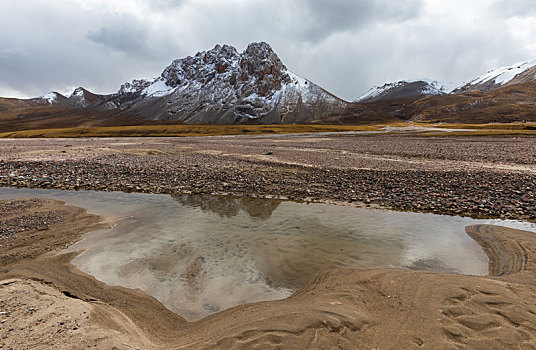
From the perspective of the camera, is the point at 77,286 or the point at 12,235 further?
the point at 12,235

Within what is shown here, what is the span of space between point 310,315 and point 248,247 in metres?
4.59

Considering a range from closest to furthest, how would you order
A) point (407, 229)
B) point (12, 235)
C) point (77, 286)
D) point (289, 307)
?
point (289, 307), point (77, 286), point (12, 235), point (407, 229)

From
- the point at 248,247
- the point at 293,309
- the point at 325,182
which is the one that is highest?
the point at 325,182

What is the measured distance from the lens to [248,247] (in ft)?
32.5

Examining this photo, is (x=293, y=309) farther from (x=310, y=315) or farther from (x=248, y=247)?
(x=248, y=247)

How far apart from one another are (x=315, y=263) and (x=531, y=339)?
508 cm

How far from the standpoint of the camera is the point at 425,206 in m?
14.2

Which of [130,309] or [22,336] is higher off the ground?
[22,336]

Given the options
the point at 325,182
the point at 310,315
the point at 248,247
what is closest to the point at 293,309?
the point at 310,315

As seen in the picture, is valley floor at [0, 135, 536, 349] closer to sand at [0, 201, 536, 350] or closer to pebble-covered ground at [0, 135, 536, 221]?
sand at [0, 201, 536, 350]

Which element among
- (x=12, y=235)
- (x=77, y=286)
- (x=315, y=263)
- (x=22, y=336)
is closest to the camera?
(x=22, y=336)

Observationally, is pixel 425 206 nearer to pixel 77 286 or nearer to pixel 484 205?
pixel 484 205

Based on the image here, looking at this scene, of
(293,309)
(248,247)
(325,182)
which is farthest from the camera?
(325,182)

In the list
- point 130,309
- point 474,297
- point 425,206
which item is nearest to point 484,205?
point 425,206
